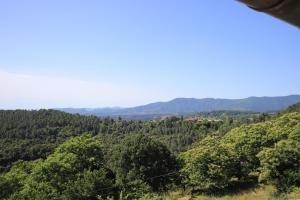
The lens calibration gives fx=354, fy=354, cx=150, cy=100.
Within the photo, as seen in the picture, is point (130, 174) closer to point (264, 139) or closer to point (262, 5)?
point (264, 139)

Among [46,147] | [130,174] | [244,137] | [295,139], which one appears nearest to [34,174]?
[130,174]

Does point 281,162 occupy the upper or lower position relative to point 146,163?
upper

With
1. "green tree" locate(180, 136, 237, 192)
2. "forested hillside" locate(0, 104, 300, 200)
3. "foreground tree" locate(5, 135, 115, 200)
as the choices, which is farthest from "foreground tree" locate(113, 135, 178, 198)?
"green tree" locate(180, 136, 237, 192)

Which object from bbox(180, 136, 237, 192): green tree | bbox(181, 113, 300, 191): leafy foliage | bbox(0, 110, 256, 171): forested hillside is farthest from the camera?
bbox(0, 110, 256, 171): forested hillside

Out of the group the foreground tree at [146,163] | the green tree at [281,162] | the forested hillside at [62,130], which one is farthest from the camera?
the forested hillside at [62,130]

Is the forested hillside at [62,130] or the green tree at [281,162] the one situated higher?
the green tree at [281,162]

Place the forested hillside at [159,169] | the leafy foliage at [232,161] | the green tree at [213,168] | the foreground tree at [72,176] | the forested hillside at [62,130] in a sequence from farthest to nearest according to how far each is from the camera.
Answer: the forested hillside at [62,130] → the leafy foliage at [232,161] → the green tree at [213,168] → the forested hillside at [159,169] → the foreground tree at [72,176]

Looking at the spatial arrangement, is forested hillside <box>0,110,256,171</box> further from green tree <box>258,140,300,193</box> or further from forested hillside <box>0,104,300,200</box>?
green tree <box>258,140,300,193</box>

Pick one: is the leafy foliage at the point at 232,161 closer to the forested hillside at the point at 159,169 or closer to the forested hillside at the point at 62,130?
the forested hillside at the point at 159,169

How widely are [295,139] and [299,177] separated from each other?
205 inches

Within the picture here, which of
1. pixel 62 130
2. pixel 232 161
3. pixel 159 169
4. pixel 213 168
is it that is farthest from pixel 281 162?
pixel 62 130

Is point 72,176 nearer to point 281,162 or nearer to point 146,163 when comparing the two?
point 146,163

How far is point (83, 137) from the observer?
36438mm

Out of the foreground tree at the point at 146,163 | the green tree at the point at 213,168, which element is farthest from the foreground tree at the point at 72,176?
the green tree at the point at 213,168
